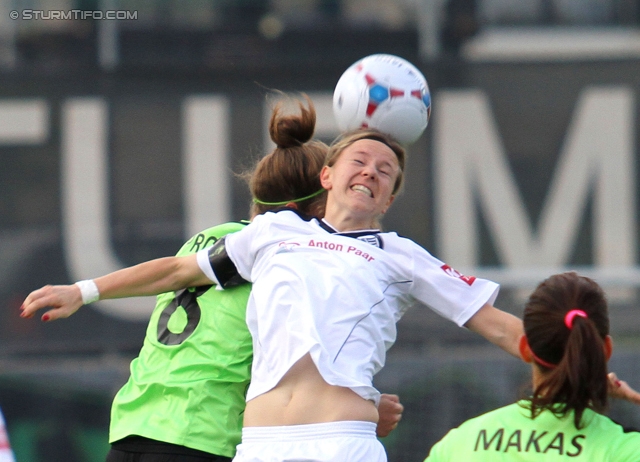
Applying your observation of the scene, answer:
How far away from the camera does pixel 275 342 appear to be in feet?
9.35

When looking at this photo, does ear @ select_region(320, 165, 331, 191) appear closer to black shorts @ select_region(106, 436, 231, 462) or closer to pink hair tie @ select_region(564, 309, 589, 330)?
black shorts @ select_region(106, 436, 231, 462)

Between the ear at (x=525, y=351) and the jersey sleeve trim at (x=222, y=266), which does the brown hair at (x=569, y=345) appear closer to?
the ear at (x=525, y=351)

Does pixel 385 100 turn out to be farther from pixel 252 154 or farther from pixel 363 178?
pixel 252 154

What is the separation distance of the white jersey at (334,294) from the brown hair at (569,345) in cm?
57

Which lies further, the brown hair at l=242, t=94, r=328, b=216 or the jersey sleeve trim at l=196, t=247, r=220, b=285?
the brown hair at l=242, t=94, r=328, b=216

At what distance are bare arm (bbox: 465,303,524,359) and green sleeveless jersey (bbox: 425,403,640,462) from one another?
532 mm

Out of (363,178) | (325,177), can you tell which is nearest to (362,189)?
(363,178)

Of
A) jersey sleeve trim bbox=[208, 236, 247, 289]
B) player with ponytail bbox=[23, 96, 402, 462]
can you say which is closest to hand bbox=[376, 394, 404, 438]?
player with ponytail bbox=[23, 96, 402, 462]

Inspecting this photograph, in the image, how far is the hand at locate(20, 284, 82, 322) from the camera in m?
2.98

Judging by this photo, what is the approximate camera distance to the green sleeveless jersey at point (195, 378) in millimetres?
3031

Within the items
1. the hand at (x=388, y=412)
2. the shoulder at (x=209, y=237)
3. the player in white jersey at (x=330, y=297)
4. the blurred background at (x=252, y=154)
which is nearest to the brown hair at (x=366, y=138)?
the player in white jersey at (x=330, y=297)

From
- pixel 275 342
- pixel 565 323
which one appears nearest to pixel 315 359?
pixel 275 342

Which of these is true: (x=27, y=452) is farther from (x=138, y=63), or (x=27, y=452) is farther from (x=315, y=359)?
(x=315, y=359)

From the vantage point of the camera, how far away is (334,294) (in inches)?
112
